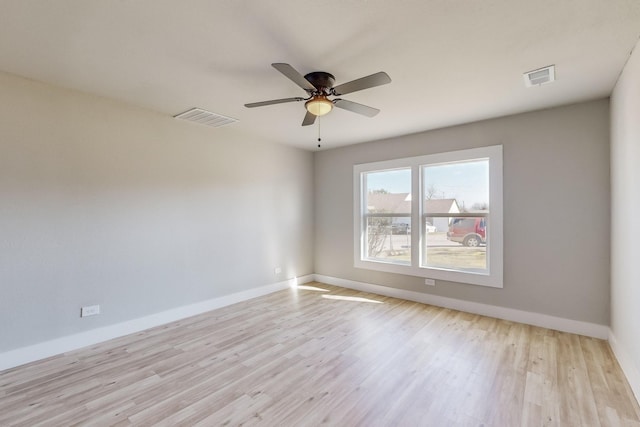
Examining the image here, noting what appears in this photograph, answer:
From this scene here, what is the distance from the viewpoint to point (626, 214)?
2486 millimetres

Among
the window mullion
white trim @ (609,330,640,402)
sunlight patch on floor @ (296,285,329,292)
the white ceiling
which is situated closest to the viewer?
the white ceiling

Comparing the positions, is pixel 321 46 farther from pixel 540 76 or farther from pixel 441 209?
pixel 441 209

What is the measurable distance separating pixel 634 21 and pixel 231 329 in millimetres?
4342

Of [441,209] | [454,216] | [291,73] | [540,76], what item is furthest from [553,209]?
[291,73]

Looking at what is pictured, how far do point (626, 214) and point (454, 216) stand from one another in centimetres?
186

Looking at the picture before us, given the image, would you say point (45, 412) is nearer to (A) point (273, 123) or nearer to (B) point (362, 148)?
(A) point (273, 123)

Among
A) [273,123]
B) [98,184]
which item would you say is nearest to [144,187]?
[98,184]

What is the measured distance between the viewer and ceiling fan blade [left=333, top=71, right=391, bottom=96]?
207 centimetres

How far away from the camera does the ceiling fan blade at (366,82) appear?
2068 mm

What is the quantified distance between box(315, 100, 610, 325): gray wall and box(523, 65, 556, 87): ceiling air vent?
3.16 feet

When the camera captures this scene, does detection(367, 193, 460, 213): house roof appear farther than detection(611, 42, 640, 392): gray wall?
Yes

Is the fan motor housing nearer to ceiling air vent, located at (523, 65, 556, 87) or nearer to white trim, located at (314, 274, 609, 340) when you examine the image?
ceiling air vent, located at (523, 65, 556, 87)

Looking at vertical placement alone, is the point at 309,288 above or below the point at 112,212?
below

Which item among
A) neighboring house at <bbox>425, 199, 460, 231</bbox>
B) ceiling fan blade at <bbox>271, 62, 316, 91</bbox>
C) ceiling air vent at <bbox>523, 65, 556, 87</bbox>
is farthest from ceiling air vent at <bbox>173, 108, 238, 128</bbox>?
ceiling air vent at <bbox>523, 65, 556, 87</bbox>
